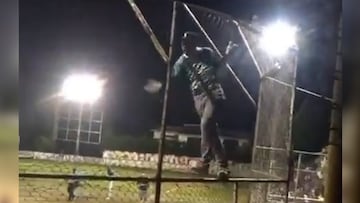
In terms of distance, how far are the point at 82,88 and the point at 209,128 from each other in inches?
13.3

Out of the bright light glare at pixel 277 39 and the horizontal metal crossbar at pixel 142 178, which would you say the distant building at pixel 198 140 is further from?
the bright light glare at pixel 277 39

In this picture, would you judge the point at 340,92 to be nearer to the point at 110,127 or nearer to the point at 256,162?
the point at 256,162

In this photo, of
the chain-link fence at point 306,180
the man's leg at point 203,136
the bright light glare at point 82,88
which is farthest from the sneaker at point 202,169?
the bright light glare at point 82,88

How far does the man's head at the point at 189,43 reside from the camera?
4.57 ft

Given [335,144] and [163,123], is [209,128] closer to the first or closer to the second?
[163,123]

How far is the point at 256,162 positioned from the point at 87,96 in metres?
0.48

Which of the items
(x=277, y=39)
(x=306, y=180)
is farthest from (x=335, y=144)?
(x=277, y=39)

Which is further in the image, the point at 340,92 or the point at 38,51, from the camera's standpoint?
the point at 340,92

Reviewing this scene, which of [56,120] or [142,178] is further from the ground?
[56,120]

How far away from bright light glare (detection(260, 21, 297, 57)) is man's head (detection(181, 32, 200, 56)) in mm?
203

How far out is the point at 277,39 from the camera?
147 cm

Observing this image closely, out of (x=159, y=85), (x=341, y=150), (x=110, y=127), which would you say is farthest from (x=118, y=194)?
(x=341, y=150)

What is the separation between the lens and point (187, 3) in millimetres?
1404

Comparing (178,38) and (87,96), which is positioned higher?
(178,38)
